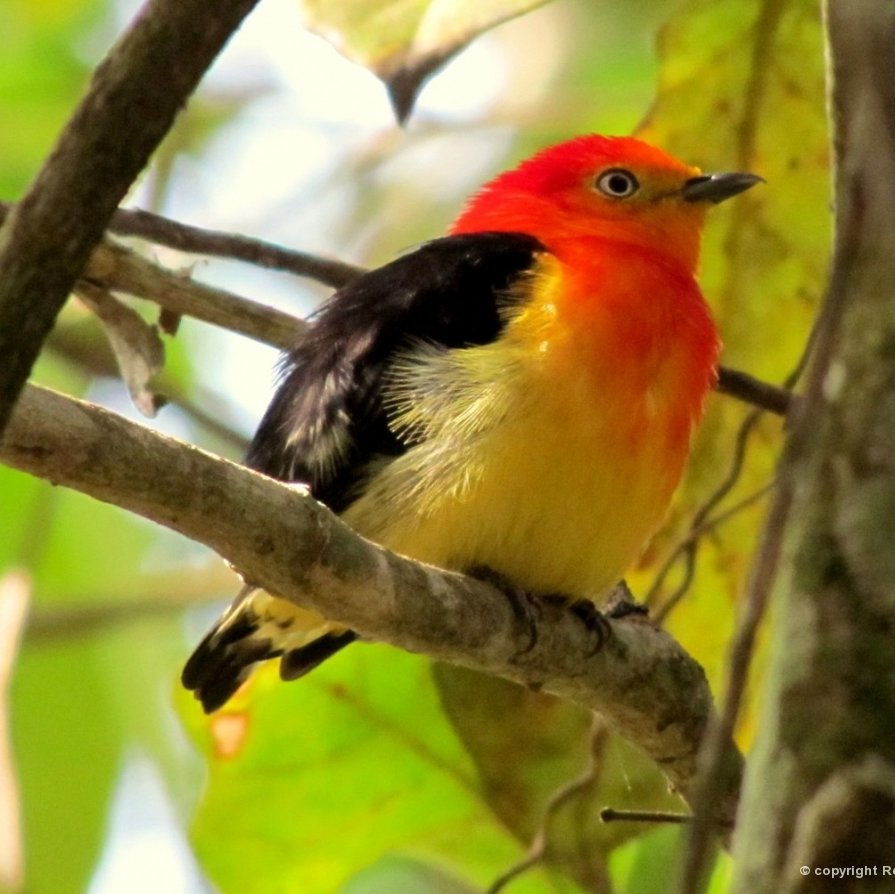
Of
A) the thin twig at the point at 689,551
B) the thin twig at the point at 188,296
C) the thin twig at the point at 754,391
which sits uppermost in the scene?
the thin twig at the point at 754,391

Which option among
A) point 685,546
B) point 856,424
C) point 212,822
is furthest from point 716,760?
point 212,822

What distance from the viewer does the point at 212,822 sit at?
461 centimetres

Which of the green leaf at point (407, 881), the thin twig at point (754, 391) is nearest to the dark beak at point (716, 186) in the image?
the thin twig at point (754, 391)

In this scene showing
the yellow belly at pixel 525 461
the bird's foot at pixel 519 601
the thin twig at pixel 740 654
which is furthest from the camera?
the yellow belly at pixel 525 461

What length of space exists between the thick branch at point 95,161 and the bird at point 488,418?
2113mm

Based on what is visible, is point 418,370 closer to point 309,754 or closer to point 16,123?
point 309,754

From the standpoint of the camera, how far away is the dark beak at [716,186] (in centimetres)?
481

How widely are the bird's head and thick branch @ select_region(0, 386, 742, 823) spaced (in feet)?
4.69

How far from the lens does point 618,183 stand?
521cm

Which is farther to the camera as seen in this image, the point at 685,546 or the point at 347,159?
the point at 347,159

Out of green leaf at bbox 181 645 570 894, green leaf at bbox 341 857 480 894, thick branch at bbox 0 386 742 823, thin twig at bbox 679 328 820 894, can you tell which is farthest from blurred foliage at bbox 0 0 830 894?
thin twig at bbox 679 328 820 894

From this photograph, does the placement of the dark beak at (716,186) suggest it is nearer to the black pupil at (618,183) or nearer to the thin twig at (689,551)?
the black pupil at (618,183)

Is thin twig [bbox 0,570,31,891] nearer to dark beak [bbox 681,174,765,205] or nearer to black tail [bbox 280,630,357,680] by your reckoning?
black tail [bbox 280,630,357,680]

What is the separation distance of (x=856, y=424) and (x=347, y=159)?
6.17m
